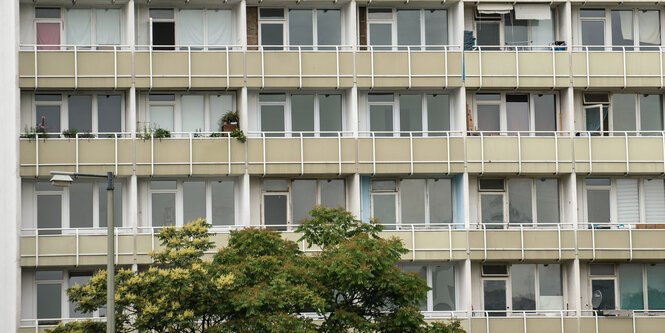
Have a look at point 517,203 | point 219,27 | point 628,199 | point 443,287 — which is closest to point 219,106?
point 219,27

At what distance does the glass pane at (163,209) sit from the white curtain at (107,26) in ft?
19.1

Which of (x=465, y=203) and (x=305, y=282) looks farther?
(x=465, y=203)

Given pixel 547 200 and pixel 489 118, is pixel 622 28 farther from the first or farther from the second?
pixel 547 200

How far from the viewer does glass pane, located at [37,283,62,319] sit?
160ft

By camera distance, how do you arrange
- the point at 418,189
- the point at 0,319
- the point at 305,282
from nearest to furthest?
1. the point at 305,282
2. the point at 0,319
3. the point at 418,189

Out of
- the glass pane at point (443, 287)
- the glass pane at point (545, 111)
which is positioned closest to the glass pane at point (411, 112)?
the glass pane at point (545, 111)

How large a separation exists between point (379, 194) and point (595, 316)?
897 cm

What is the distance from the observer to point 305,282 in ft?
126

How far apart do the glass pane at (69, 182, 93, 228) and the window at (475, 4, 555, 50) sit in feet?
50.9

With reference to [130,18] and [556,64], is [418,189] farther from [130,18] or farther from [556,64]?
[130,18]

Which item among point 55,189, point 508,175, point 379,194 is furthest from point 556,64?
point 55,189

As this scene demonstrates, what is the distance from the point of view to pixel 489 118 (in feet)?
167

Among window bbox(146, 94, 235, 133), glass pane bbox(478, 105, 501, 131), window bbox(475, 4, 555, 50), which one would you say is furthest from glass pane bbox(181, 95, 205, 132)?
window bbox(475, 4, 555, 50)

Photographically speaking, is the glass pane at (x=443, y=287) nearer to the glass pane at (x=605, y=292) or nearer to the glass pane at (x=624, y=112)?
the glass pane at (x=605, y=292)
